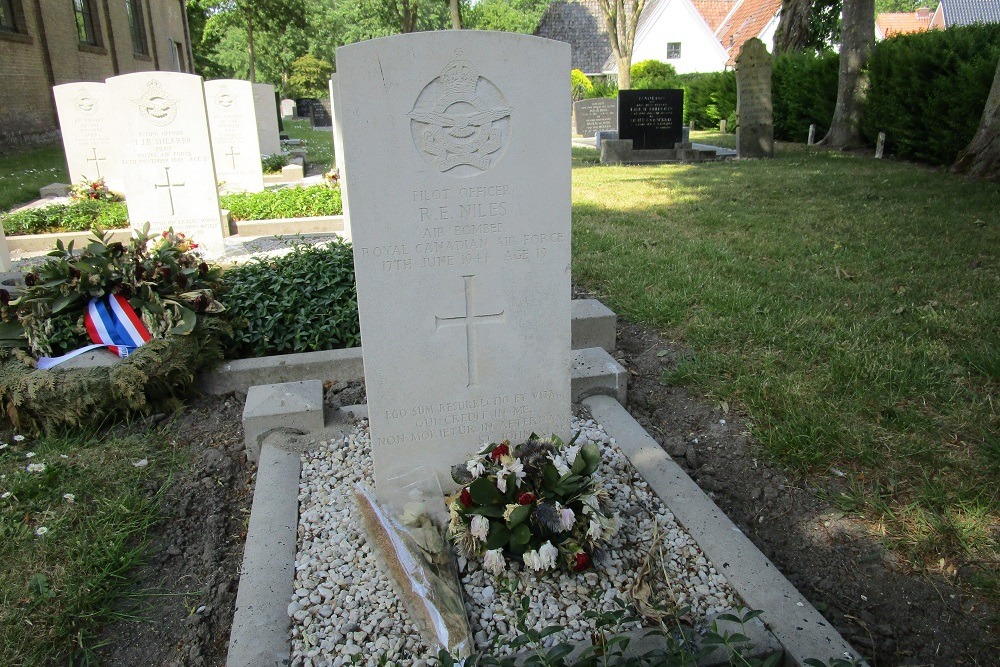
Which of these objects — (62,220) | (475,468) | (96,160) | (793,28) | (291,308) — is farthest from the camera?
(793,28)

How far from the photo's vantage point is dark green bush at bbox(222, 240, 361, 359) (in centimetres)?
430

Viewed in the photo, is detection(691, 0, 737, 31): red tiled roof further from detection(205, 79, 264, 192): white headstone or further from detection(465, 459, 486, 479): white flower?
detection(465, 459, 486, 479): white flower

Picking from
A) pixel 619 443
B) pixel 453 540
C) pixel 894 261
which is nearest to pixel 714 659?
pixel 453 540

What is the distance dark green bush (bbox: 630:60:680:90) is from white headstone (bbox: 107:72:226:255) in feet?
79.4

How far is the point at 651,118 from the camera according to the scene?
1449 centimetres

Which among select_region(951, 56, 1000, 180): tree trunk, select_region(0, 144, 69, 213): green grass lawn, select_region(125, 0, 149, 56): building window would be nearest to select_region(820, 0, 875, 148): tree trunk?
select_region(951, 56, 1000, 180): tree trunk

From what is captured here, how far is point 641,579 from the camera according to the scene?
2.36m

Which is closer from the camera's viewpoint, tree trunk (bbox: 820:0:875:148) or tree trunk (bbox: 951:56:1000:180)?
tree trunk (bbox: 951:56:1000:180)

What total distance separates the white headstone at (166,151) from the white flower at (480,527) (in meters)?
5.10

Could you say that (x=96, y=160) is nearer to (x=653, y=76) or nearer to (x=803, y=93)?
(x=803, y=93)

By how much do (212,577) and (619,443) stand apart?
186 centimetres

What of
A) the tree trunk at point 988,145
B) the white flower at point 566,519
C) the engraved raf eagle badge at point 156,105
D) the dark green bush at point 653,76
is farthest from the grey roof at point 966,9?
the white flower at point 566,519

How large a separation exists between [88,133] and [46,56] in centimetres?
1111

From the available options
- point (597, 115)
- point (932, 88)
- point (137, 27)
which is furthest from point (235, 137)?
point (137, 27)
